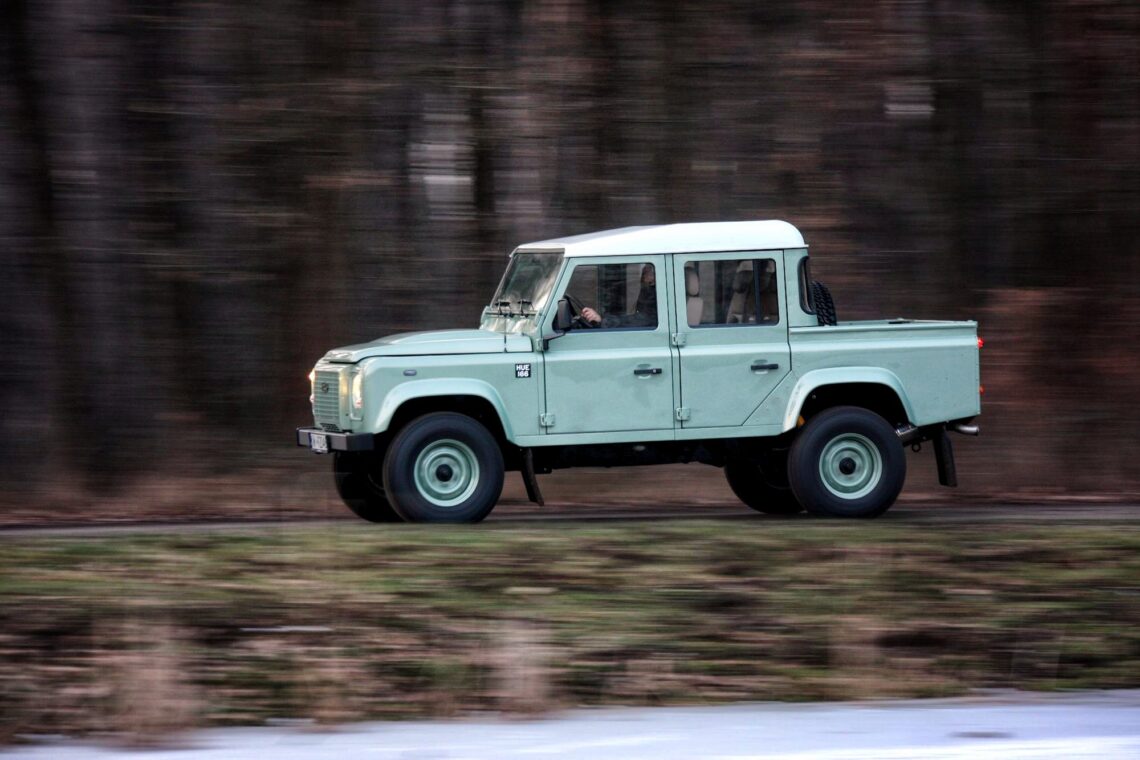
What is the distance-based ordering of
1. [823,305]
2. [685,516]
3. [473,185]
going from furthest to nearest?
1. [473,185]
2. [685,516]
3. [823,305]

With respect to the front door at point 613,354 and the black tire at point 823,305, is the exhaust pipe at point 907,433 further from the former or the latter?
the front door at point 613,354

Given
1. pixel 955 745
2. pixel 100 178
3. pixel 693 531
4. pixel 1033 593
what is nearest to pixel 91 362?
pixel 100 178

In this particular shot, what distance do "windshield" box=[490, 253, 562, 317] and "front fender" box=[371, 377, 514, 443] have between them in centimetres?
72

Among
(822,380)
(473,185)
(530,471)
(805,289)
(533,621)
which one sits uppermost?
(473,185)

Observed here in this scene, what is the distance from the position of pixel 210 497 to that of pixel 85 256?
2.59 meters

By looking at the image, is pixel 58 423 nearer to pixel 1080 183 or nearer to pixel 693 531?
pixel 693 531

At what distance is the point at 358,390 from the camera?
35.7ft

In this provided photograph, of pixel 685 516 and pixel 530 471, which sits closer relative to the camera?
pixel 530 471

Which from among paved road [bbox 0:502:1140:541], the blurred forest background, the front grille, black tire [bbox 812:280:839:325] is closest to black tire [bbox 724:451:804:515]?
paved road [bbox 0:502:1140:541]

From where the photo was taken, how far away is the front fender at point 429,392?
10.9 metres

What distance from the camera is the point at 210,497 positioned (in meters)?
14.6

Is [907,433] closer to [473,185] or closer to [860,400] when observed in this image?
[860,400]

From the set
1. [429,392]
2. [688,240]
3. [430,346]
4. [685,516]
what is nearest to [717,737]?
[429,392]

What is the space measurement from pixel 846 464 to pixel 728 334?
1.28m
